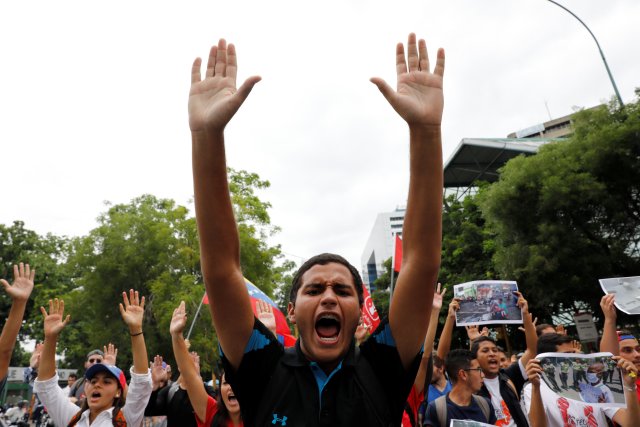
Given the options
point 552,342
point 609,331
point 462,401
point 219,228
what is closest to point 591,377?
point 609,331

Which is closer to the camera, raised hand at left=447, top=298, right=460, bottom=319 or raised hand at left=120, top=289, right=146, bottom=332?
raised hand at left=120, top=289, right=146, bottom=332

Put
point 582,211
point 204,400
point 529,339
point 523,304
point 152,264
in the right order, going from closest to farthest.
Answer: point 204,400 → point 529,339 → point 523,304 → point 582,211 → point 152,264

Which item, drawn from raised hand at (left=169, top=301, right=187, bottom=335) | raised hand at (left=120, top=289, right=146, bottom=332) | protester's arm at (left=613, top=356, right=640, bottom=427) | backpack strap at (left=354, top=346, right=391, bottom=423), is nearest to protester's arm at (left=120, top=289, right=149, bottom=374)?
raised hand at (left=120, top=289, right=146, bottom=332)

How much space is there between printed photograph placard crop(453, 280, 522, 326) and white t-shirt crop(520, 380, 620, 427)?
1965 millimetres

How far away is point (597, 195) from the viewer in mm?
17766

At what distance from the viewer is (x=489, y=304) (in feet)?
20.5

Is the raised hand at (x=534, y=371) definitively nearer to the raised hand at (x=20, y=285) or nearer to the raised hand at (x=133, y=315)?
the raised hand at (x=133, y=315)

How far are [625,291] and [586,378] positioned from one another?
1789 millimetres

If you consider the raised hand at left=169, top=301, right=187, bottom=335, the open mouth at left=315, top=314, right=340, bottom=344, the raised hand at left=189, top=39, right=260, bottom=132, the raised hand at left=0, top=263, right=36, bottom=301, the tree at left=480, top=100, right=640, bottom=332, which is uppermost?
the tree at left=480, top=100, right=640, bottom=332

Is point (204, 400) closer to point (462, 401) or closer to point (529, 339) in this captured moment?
point (462, 401)

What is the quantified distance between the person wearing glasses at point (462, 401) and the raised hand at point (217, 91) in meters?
3.55

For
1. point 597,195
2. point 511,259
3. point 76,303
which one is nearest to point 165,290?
point 76,303

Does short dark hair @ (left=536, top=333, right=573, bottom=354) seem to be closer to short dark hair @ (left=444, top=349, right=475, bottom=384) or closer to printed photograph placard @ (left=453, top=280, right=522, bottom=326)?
short dark hair @ (left=444, top=349, right=475, bottom=384)

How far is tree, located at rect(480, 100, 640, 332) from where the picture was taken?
17.9 metres
